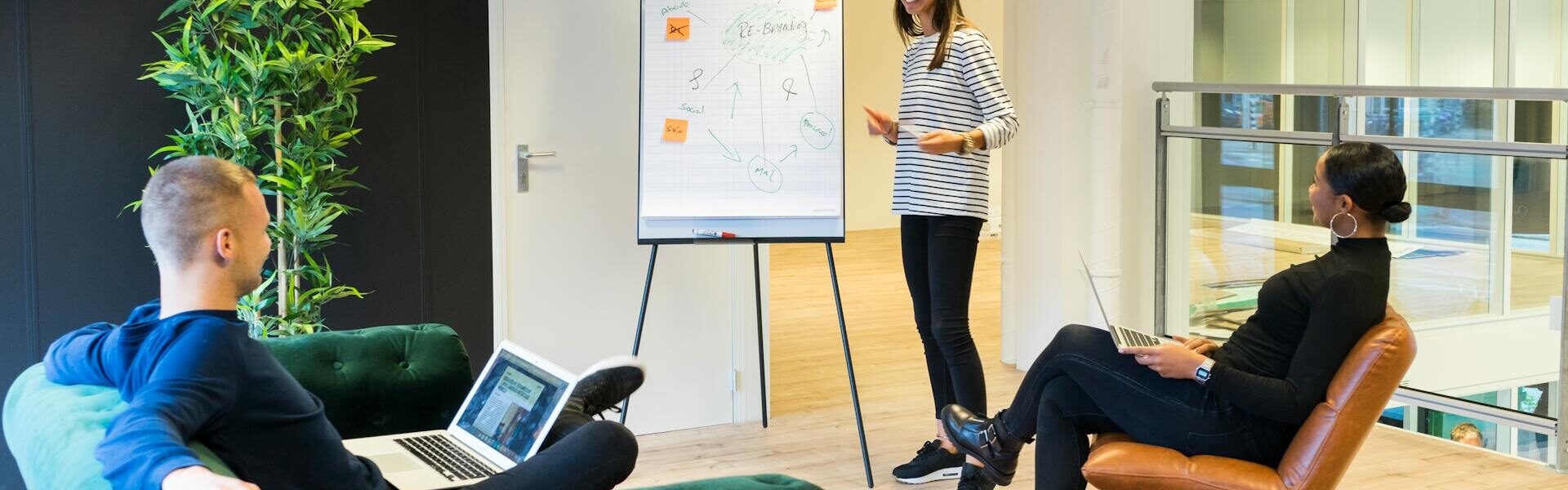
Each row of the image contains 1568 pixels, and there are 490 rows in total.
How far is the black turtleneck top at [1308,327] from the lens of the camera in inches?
106

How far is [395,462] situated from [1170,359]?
5.31 ft

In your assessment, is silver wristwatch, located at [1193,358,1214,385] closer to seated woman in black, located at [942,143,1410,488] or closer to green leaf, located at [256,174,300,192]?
seated woman in black, located at [942,143,1410,488]

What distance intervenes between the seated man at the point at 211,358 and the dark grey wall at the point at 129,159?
5.53 feet

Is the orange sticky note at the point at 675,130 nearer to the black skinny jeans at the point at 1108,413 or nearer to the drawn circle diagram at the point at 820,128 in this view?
the drawn circle diagram at the point at 820,128

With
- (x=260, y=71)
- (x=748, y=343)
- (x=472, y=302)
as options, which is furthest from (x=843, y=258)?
(x=260, y=71)

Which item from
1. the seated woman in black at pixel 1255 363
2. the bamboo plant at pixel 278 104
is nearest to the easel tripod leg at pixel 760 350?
the bamboo plant at pixel 278 104

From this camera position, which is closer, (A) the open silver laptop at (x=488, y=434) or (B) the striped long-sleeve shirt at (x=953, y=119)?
(A) the open silver laptop at (x=488, y=434)

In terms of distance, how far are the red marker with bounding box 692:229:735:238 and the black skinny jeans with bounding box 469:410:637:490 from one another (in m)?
1.69

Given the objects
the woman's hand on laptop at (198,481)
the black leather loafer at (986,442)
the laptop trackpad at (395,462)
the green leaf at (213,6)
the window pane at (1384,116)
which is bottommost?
the black leather loafer at (986,442)

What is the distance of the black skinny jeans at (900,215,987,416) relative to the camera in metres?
3.68

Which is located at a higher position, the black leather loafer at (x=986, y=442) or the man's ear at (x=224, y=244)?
the man's ear at (x=224, y=244)

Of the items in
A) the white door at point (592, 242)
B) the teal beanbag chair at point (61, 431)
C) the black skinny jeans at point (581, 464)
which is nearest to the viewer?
the teal beanbag chair at point (61, 431)

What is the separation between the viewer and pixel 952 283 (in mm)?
3699

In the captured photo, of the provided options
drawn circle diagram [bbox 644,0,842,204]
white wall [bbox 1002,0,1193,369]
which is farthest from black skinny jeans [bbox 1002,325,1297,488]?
white wall [bbox 1002,0,1193,369]
